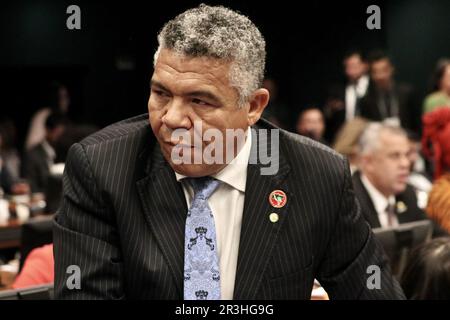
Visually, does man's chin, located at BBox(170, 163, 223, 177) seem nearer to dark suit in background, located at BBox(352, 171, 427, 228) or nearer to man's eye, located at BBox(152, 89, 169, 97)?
man's eye, located at BBox(152, 89, 169, 97)

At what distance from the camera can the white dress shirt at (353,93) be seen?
8.82m

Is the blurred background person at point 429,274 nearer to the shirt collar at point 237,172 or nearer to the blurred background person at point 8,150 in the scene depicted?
the shirt collar at point 237,172

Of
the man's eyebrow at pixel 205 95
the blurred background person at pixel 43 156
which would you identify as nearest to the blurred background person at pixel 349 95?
the blurred background person at pixel 43 156

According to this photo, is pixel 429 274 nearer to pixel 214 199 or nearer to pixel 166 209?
pixel 214 199

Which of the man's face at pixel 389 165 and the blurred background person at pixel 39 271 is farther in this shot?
the man's face at pixel 389 165

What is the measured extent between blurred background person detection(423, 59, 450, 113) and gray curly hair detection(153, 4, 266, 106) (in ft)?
19.9

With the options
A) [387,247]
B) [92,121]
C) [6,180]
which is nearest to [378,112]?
[6,180]

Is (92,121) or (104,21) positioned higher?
(104,21)

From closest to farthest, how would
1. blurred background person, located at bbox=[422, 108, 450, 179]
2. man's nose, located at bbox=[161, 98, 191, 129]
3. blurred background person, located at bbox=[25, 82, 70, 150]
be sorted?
man's nose, located at bbox=[161, 98, 191, 129], blurred background person, located at bbox=[422, 108, 450, 179], blurred background person, located at bbox=[25, 82, 70, 150]

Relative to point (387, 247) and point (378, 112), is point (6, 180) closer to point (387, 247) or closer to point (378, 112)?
point (378, 112)

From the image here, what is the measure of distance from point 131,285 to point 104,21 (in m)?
9.17

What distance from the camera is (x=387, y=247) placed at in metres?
3.05

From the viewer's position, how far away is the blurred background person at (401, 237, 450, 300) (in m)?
2.31

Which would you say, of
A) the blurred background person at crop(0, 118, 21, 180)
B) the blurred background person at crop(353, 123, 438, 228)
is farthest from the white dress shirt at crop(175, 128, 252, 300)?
the blurred background person at crop(0, 118, 21, 180)
